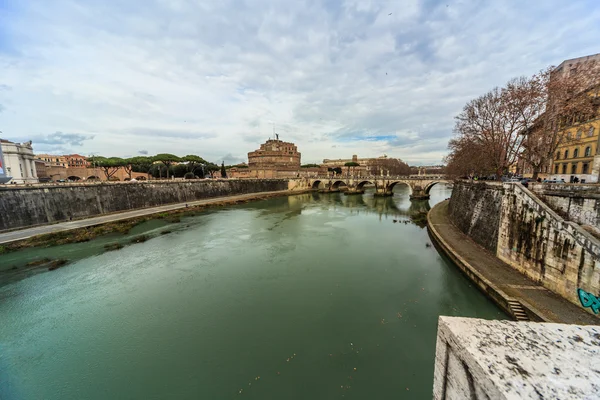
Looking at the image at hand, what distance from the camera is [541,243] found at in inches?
329

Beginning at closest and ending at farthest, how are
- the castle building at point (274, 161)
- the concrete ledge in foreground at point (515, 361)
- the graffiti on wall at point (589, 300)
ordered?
the concrete ledge in foreground at point (515, 361), the graffiti on wall at point (589, 300), the castle building at point (274, 161)

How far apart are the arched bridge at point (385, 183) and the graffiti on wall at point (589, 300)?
30.2 meters

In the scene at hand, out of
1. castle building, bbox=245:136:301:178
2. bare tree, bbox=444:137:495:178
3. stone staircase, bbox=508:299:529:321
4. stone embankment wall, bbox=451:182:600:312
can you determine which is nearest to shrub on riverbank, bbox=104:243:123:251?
stone staircase, bbox=508:299:529:321

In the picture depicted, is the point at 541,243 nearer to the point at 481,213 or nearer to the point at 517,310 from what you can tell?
the point at 517,310

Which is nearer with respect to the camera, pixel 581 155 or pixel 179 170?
pixel 581 155

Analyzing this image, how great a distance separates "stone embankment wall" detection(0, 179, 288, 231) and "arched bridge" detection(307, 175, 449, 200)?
90.6 ft

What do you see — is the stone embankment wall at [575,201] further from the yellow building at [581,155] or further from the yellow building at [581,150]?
the yellow building at [581,155]

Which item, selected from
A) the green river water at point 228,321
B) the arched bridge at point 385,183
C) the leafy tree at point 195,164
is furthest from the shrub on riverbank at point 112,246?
the arched bridge at point 385,183

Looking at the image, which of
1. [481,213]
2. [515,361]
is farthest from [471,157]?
[515,361]

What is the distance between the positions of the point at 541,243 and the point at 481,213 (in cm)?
484

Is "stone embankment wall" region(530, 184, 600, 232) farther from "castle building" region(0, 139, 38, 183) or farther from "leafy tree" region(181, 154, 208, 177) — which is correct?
"leafy tree" region(181, 154, 208, 177)

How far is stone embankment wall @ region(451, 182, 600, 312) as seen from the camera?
6.86 m

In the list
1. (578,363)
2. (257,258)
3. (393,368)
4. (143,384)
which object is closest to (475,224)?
(393,368)

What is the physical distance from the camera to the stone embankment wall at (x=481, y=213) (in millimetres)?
11367
